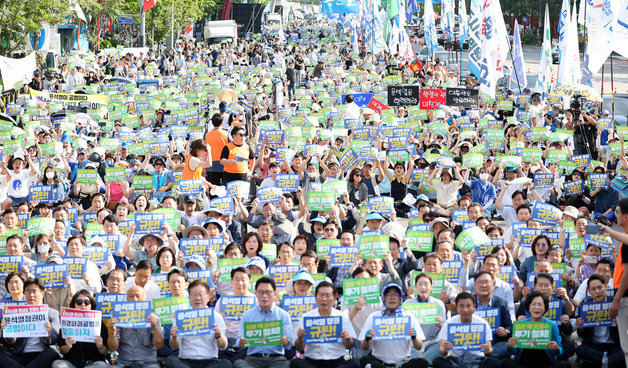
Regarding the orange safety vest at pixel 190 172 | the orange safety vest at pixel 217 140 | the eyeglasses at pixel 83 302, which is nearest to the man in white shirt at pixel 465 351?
the eyeglasses at pixel 83 302

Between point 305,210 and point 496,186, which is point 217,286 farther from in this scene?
point 496,186

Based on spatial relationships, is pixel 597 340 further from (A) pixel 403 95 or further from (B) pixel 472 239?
(A) pixel 403 95

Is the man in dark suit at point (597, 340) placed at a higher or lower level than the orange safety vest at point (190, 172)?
lower

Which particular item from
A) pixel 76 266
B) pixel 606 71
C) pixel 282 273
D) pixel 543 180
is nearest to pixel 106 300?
pixel 76 266

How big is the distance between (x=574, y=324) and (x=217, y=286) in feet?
12.4

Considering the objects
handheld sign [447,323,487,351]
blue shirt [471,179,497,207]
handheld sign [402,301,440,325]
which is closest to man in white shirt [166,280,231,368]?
handheld sign [402,301,440,325]

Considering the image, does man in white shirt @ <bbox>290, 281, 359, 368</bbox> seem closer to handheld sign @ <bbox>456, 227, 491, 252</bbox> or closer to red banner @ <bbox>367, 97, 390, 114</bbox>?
handheld sign @ <bbox>456, 227, 491, 252</bbox>

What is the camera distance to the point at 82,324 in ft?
29.5

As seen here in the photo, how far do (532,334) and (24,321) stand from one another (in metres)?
4.67

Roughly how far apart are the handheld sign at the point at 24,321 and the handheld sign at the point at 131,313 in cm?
66

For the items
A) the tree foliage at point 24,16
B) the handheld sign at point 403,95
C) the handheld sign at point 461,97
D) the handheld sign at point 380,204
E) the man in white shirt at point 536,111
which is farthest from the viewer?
the tree foliage at point 24,16

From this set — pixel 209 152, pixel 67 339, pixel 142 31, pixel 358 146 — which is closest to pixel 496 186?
pixel 358 146

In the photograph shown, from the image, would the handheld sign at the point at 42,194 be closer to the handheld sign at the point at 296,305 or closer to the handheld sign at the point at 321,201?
the handheld sign at the point at 321,201

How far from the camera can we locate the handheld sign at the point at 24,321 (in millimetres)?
9062
